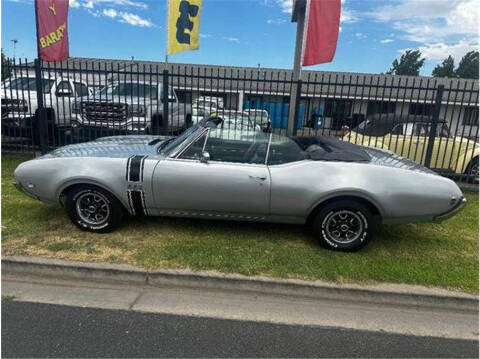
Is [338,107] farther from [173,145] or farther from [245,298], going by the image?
[245,298]

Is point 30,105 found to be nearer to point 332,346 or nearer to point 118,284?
point 118,284

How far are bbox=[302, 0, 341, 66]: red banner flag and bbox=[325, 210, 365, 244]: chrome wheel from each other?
5039 mm

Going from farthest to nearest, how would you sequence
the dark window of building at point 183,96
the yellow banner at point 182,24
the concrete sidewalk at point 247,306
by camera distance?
the yellow banner at point 182,24, the dark window of building at point 183,96, the concrete sidewalk at point 247,306

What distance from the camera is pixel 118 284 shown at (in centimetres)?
345

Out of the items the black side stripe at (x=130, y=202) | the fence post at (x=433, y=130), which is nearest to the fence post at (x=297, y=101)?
the fence post at (x=433, y=130)

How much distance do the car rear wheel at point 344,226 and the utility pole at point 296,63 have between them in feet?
13.2

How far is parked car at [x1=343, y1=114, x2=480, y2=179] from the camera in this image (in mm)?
7781

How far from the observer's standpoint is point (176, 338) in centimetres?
268

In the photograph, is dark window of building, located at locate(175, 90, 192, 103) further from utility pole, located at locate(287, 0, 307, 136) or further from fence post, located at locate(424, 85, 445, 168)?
fence post, located at locate(424, 85, 445, 168)

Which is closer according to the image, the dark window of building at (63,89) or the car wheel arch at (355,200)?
the car wheel arch at (355,200)

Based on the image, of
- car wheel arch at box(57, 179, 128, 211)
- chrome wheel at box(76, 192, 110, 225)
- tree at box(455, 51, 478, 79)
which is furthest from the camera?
tree at box(455, 51, 478, 79)

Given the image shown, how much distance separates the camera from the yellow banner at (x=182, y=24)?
978 cm

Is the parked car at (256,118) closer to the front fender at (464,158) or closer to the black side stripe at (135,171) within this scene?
the black side stripe at (135,171)

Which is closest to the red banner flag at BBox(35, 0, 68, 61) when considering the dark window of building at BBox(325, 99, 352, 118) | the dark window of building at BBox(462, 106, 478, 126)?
the dark window of building at BBox(325, 99, 352, 118)
